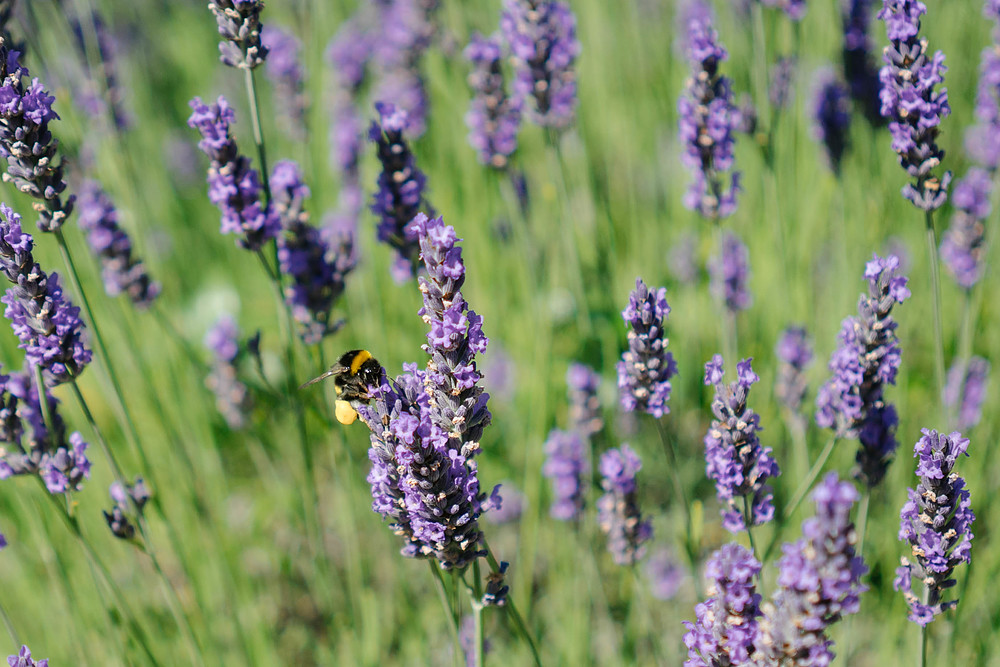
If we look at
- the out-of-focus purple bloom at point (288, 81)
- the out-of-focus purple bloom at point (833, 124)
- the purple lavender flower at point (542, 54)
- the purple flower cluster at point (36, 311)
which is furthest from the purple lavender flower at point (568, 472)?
the out-of-focus purple bloom at point (288, 81)

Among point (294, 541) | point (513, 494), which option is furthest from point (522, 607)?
point (294, 541)

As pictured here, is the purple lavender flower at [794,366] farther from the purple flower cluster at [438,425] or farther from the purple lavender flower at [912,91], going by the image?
the purple flower cluster at [438,425]

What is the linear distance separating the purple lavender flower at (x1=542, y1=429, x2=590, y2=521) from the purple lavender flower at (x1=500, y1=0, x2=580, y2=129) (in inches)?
46.3

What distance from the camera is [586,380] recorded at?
2670 millimetres

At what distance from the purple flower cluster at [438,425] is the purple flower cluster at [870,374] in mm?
975

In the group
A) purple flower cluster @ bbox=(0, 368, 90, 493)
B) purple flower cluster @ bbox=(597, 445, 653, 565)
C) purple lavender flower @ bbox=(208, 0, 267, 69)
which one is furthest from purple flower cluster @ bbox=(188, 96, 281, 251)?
purple flower cluster @ bbox=(597, 445, 653, 565)

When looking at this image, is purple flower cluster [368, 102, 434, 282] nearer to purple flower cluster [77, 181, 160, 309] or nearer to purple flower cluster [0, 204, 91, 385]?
purple flower cluster [0, 204, 91, 385]

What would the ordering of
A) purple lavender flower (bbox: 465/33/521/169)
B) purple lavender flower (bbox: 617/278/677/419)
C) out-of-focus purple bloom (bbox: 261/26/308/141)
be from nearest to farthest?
purple lavender flower (bbox: 617/278/677/419)
purple lavender flower (bbox: 465/33/521/169)
out-of-focus purple bloom (bbox: 261/26/308/141)

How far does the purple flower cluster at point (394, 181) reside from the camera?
2.37 meters

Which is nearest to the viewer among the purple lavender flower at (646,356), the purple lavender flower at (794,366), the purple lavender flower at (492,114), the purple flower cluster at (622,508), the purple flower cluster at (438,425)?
the purple flower cluster at (438,425)

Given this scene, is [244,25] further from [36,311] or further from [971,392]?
[971,392]

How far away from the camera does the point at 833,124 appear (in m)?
3.13

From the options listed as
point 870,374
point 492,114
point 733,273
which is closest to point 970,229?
point 733,273

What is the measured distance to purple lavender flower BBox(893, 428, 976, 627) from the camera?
157 cm
